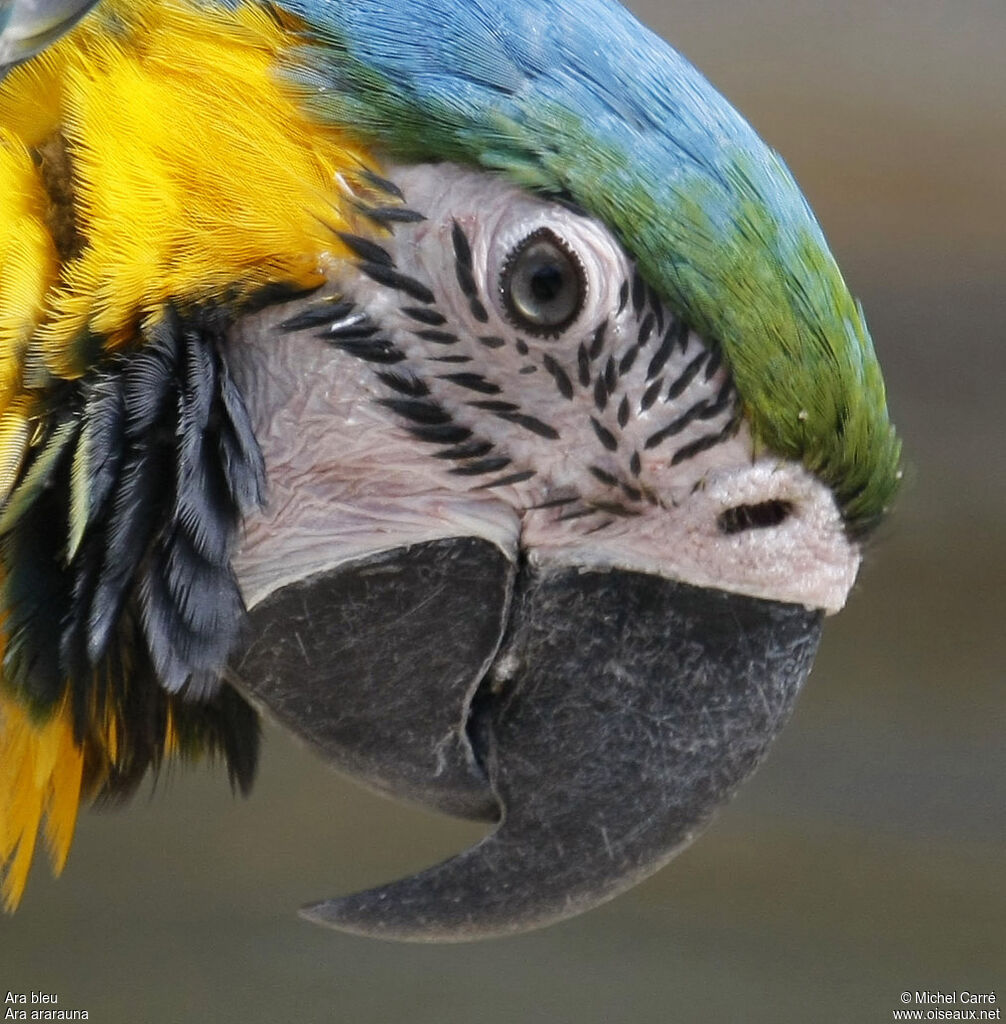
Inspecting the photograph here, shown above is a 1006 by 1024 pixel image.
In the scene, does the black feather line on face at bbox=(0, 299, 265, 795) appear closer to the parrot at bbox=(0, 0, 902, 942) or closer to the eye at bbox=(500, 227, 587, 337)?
the parrot at bbox=(0, 0, 902, 942)

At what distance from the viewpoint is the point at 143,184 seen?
0.66 m

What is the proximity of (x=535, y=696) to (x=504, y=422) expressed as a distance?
0.57 feet

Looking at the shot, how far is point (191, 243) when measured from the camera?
0.67m

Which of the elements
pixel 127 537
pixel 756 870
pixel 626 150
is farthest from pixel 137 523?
pixel 756 870

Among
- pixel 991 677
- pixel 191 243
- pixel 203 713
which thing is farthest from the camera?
pixel 991 677

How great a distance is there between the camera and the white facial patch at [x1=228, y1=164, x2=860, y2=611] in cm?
72

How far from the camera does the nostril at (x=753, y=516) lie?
73 cm

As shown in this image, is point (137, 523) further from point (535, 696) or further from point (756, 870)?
point (756, 870)

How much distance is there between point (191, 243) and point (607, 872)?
1.54 ft

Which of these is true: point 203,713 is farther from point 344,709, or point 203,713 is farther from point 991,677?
point 991,677

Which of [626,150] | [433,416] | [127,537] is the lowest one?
[127,537]

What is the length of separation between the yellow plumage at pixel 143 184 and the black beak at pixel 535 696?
0.59ft

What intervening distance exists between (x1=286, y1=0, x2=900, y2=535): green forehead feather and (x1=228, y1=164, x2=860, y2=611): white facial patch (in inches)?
0.9

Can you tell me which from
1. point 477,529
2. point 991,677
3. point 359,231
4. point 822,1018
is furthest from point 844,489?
point 822,1018
